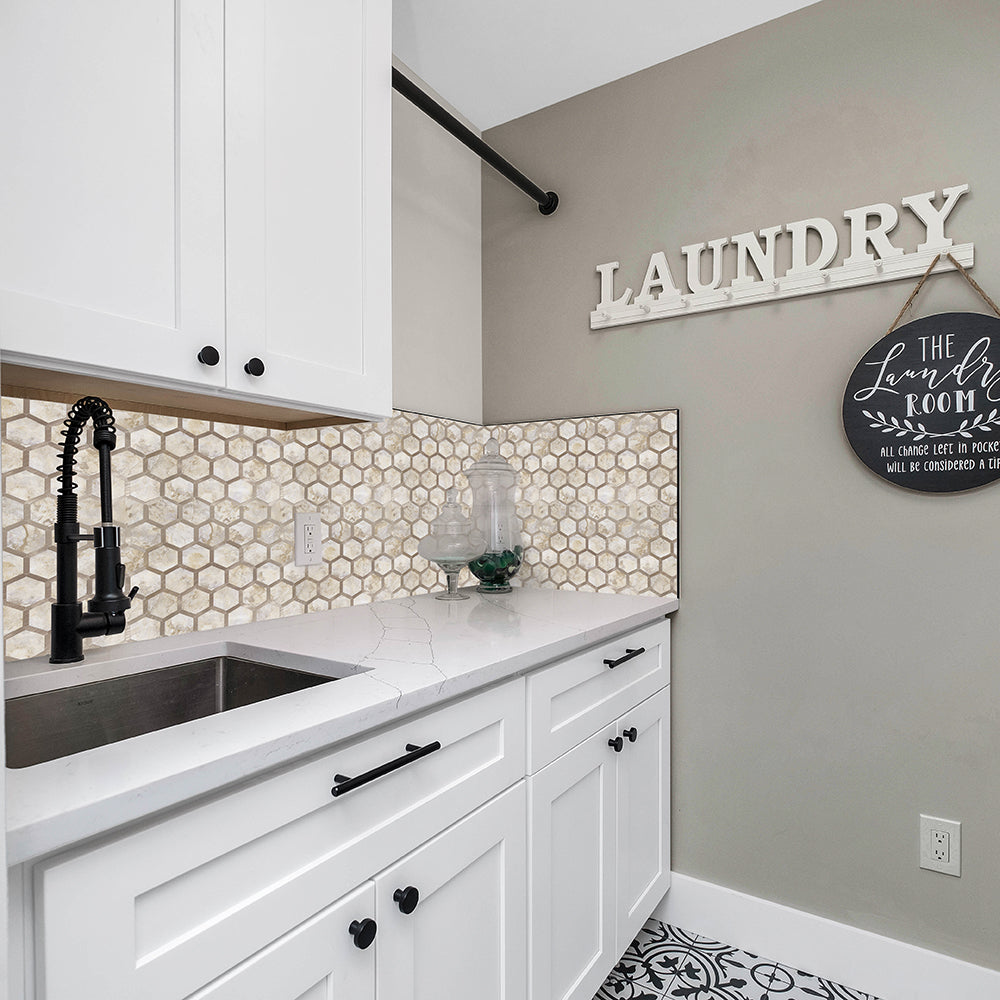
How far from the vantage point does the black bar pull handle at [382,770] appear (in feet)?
2.86

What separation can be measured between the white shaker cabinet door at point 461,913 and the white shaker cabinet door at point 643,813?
1.54ft

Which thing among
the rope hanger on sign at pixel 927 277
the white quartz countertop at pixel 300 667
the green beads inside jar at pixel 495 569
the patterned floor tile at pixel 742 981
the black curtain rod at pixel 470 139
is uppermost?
the black curtain rod at pixel 470 139

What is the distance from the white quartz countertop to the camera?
0.66 metres

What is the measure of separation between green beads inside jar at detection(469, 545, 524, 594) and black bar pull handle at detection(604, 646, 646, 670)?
1.62ft

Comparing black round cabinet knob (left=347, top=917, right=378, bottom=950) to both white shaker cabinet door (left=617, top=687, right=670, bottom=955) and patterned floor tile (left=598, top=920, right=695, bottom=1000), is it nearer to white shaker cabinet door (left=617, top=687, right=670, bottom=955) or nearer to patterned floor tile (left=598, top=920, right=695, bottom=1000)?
white shaker cabinet door (left=617, top=687, right=670, bottom=955)

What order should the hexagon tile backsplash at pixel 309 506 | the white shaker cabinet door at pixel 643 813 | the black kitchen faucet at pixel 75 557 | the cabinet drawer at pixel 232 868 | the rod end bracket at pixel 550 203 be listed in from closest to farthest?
the cabinet drawer at pixel 232 868 → the black kitchen faucet at pixel 75 557 → the hexagon tile backsplash at pixel 309 506 → the white shaker cabinet door at pixel 643 813 → the rod end bracket at pixel 550 203

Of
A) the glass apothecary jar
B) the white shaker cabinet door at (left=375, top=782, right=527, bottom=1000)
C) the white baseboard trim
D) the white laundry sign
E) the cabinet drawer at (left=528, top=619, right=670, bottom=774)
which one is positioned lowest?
the white baseboard trim

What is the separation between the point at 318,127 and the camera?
1232 mm

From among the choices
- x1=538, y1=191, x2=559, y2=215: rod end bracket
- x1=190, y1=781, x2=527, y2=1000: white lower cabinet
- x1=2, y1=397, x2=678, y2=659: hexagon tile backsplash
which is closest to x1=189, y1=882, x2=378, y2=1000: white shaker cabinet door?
x1=190, y1=781, x2=527, y2=1000: white lower cabinet

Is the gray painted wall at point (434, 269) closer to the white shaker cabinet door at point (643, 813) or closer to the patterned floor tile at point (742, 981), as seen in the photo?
the white shaker cabinet door at point (643, 813)

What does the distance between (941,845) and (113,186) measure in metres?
2.12

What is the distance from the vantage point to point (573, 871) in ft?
4.68

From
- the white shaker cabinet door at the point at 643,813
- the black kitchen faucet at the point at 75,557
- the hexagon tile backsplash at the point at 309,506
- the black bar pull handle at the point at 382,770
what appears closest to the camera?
the black bar pull handle at the point at 382,770

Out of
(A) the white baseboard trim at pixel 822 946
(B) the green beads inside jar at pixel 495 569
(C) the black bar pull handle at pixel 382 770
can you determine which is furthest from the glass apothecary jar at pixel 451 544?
(A) the white baseboard trim at pixel 822 946
